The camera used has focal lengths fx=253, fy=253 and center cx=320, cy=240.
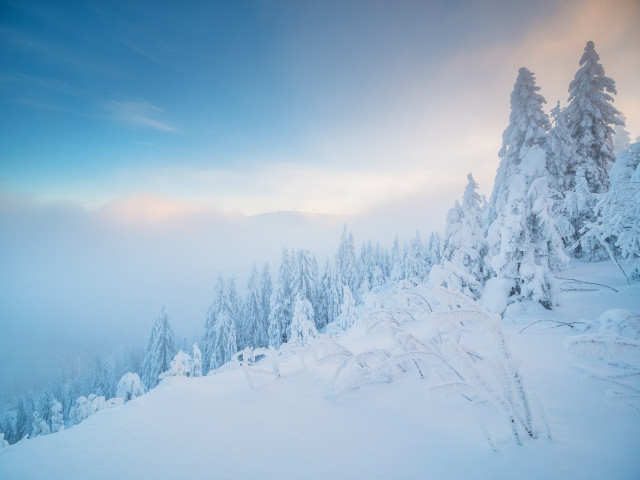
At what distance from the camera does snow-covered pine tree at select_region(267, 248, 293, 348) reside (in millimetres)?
34750

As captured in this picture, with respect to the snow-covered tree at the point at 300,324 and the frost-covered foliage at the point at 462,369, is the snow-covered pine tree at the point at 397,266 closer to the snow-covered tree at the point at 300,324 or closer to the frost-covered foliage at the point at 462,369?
the snow-covered tree at the point at 300,324

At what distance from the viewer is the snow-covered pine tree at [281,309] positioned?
34750 mm

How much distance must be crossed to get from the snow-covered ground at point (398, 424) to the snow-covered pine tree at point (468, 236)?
11.1m

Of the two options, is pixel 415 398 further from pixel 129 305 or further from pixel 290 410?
pixel 129 305

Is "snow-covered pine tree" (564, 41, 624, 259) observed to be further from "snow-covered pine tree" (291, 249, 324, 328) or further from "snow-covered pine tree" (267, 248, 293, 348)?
"snow-covered pine tree" (267, 248, 293, 348)

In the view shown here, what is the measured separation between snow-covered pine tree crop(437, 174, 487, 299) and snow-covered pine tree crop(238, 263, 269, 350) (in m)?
32.1

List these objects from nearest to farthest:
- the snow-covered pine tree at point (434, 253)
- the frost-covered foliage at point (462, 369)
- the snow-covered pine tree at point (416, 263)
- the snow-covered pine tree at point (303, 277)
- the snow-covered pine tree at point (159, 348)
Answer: the frost-covered foliage at point (462, 369), the snow-covered pine tree at point (159, 348), the snow-covered pine tree at point (303, 277), the snow-covered pine tree at point (416, 263), the snow-covered pine tree at point (434, 253)

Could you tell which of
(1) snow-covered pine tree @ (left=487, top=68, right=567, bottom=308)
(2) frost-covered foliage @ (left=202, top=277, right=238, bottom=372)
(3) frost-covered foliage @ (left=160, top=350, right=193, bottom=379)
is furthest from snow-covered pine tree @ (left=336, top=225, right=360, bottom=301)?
(1) snow-covered pine tree @ (left=487, top=68, right=567, bottom=308)

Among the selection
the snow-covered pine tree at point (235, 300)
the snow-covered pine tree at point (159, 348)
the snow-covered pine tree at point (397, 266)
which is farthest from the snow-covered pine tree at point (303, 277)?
the snow-covered pine tree at point (397, 266)

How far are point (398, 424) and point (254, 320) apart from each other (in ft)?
134

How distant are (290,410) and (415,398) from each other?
130cm

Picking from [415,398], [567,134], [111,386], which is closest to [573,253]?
[567,134]

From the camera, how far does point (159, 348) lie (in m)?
30.8

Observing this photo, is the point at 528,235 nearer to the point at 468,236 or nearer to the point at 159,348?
the point at 468,236
